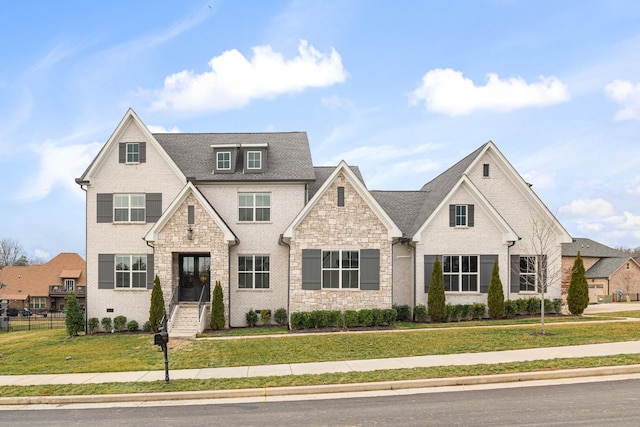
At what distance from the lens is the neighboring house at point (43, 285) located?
2542 inches

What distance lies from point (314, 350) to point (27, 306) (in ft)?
205

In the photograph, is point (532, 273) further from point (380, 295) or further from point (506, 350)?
point (506, 350)

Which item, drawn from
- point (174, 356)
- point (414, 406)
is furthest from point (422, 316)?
point (414, 406)

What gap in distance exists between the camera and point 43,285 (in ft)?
215

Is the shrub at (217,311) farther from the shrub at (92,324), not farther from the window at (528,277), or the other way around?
the window at (528,277)

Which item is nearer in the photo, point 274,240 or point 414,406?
point 414,406

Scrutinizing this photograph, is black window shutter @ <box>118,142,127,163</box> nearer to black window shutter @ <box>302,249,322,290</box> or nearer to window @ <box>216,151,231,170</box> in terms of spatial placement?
window @ <box>216,151,231,170</box>

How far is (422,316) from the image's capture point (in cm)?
2306

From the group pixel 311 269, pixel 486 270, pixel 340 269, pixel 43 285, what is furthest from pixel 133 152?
pixel 43 285

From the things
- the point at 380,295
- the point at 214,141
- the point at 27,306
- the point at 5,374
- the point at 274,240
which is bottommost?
the point at 27,306

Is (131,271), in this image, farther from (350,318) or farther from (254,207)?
(350,318)

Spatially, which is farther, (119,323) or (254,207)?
(254,207)

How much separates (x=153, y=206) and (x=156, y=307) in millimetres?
5251

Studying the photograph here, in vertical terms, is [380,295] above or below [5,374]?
above
